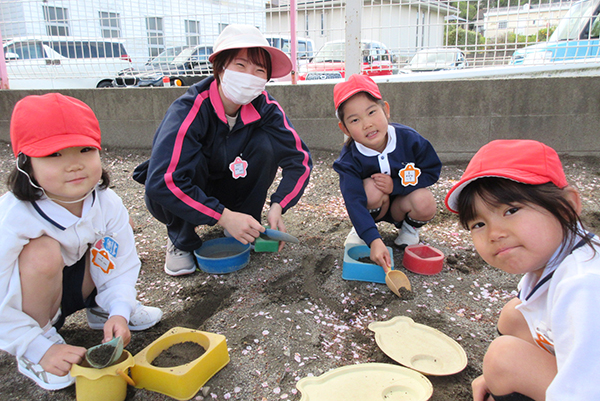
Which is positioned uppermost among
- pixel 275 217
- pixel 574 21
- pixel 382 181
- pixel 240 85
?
pixel 574 21

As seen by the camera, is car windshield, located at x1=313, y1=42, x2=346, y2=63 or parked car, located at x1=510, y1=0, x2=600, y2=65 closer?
parked car, located at x1=510, y1=0, x2=600, y2=65

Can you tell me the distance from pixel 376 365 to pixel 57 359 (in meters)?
1.01

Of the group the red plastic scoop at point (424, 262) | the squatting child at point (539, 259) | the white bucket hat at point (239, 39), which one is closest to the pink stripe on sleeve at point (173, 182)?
the white bucket hat at point (239, 39)

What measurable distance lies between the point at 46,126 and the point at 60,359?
0.71 m

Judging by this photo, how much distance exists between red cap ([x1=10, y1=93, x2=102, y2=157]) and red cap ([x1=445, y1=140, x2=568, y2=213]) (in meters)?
1.15

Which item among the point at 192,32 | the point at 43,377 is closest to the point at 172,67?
the point at 192,32

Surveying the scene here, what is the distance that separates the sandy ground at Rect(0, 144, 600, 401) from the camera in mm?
1335

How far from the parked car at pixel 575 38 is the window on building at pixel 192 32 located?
10.3ft

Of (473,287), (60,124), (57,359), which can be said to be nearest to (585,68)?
(473,287)

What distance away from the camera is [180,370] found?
122cm

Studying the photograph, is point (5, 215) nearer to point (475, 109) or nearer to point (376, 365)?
point (376, 365)

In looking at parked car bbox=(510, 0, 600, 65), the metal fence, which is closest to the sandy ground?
parked car bbox=(510, 0, 600, 65)

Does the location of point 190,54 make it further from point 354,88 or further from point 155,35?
point 354,88

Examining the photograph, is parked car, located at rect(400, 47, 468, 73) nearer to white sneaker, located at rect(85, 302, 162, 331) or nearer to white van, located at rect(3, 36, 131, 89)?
white van, located at rect(3, 36, 131, 89)
